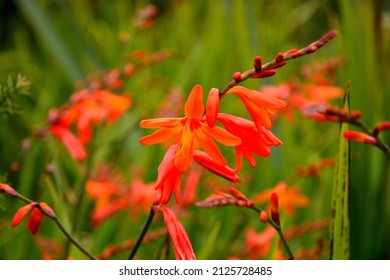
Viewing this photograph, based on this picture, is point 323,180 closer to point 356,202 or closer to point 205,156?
point 356,202

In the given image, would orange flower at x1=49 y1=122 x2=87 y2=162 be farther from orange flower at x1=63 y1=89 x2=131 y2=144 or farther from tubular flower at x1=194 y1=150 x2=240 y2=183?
tubular flower at x1=194 y1=150 x2=240 y2=183

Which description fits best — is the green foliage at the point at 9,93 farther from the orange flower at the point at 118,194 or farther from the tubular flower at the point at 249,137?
the orange flower at the point at 118,194

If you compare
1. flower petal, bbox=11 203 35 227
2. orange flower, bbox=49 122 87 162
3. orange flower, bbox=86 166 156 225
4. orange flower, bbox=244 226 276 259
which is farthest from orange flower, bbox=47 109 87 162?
flower petal, bbox=11 203 35 227

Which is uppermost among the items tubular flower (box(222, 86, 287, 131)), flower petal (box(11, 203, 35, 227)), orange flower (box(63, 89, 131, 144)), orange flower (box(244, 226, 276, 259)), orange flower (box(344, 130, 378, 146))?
orange flower (box(63, 89, 131, 144))

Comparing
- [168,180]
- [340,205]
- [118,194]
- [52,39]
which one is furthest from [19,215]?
[52,39]

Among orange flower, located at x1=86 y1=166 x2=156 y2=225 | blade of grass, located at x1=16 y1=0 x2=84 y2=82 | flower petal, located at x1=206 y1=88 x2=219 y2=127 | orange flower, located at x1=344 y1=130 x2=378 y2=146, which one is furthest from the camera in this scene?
blade of grass, located at x1=16 y1=0 x2=84 y2=82
